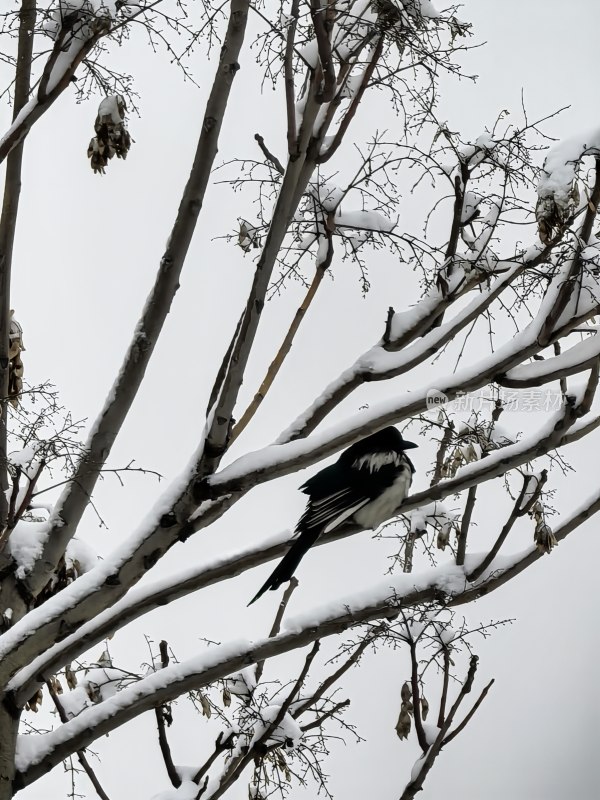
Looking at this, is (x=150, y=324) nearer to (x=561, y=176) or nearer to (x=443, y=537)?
(x=561, y=176)

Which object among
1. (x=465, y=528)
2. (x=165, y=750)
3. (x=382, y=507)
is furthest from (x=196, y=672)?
(x=465, y=528)

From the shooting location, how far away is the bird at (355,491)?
4629 mm

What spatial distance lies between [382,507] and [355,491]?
11.1 inches

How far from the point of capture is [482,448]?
564cm

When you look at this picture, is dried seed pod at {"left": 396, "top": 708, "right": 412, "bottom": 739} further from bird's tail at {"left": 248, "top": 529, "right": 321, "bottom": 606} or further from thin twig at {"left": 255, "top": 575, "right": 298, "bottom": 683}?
bird's tail at {"left": 248, "top": 529, "right": 321, "bottom": 606}

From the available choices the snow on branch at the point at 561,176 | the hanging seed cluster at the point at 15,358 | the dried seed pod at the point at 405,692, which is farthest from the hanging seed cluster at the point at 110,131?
the dried seed pod at the point at 405,692

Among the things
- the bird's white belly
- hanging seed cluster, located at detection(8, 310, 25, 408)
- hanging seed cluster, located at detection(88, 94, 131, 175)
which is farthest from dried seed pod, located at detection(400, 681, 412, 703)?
hanging seed cluster, located at detection(88, 94, 131, 175)

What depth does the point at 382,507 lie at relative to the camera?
5004mm

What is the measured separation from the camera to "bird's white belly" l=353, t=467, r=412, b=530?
16.2 feet

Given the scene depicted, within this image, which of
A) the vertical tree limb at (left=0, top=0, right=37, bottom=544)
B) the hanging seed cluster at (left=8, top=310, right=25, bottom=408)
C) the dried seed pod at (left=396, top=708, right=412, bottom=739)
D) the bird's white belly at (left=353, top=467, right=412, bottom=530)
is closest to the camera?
the vertical tree limb at (left=0, top=0, right=37, bottom=544)

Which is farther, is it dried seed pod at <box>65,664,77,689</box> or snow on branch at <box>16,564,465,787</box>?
dried seed pod at <box>65,664,77,689</box>

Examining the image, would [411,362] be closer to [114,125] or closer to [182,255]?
[182,255]

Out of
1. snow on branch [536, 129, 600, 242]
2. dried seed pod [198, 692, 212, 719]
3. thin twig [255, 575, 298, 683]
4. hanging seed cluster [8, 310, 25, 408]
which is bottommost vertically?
dried seed pod [198, 692, 212, 719]

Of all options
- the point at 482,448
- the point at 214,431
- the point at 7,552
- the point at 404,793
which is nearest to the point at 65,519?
the point at 7,552
